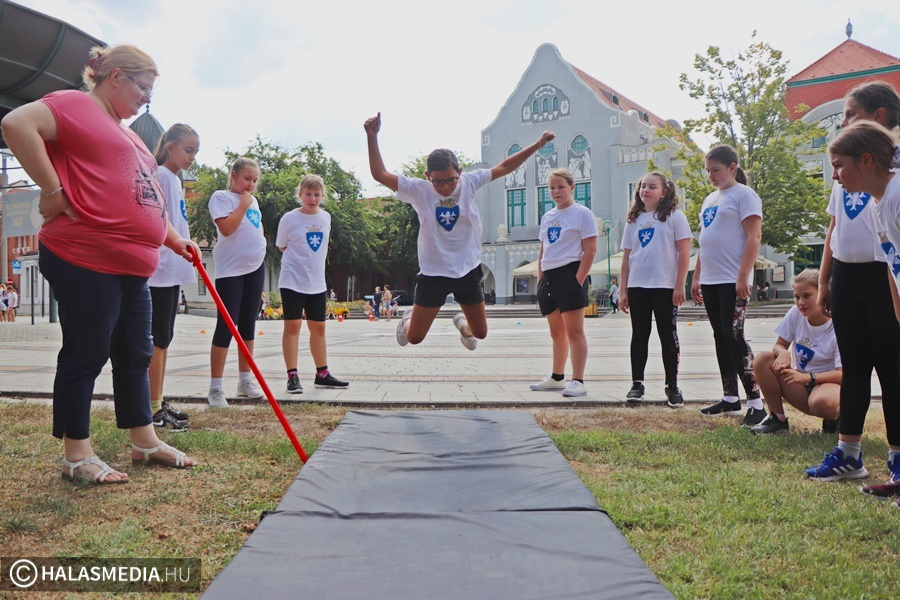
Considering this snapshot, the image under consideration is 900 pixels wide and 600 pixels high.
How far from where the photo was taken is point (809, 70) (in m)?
38.2

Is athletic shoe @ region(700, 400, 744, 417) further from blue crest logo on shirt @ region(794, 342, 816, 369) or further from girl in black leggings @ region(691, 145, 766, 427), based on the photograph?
blue crest logo on shirt @ region(794, 342, 816, 369)

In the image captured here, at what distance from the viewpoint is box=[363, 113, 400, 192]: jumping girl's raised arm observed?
4543 millimetres

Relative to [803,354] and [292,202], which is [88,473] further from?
[292,202]

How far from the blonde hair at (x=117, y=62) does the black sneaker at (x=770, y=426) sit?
4110 mm

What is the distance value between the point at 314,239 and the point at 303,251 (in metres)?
0.16

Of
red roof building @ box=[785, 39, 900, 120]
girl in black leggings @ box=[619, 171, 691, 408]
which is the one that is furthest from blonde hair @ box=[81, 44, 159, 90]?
red roof building @ box=[785, 39, 900, 120]

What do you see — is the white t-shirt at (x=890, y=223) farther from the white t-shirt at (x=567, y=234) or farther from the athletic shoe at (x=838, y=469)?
the white t-shirt at (x=567, y=234)

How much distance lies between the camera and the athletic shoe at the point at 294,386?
19.1 feet

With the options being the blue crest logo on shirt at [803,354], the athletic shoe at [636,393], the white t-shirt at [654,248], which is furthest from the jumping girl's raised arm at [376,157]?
the blue crest logo on shirt at [803,354]

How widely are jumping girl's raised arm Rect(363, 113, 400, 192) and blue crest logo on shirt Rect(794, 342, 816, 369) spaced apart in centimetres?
296

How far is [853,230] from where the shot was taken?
325 cm

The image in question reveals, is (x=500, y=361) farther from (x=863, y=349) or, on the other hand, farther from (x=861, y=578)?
(x=861, y=578)

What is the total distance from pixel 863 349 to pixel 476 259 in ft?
9.30

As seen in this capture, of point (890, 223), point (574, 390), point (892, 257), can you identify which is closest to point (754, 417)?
point (574, 390)
